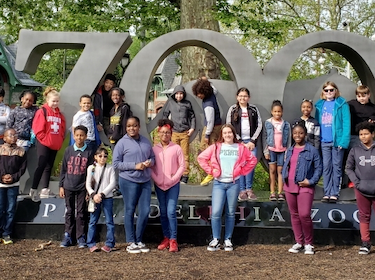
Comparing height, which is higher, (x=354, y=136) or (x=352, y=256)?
(x=354, y=136)

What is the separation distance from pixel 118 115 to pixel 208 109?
1.28 meters

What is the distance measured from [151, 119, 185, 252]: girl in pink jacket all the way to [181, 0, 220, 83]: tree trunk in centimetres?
577

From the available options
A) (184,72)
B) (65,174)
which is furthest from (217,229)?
Answer: (184,72)

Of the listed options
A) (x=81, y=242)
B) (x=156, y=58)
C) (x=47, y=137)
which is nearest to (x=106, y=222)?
(x=81, y=242)

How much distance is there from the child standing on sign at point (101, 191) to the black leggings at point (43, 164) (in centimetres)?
119

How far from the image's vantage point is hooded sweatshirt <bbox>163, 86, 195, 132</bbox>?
7.11 metres

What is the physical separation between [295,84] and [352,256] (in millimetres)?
2956

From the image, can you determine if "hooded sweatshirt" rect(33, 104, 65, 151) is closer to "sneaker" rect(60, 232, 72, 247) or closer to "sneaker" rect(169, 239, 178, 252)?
"sneaker" rect(60, 232, 72, 247)

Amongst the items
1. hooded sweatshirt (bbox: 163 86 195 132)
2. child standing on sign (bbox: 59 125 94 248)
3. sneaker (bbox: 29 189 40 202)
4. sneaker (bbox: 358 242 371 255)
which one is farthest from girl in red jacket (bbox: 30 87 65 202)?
sneaker (bbox: 358 242 371 255)

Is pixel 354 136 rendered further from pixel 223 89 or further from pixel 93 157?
pixel 93 157

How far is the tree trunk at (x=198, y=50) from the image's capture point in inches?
454

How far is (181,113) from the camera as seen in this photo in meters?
7.11

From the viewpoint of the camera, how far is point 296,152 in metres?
5.87

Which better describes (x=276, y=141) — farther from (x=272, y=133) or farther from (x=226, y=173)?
(x=226, y=173)
